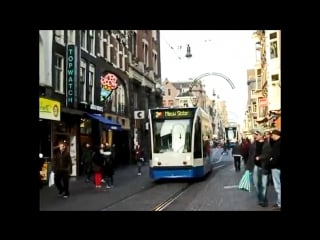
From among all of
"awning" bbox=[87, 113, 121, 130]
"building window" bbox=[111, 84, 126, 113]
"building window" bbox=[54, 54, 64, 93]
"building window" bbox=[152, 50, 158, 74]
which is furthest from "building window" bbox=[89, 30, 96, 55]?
"building window" bbox=[152, 50, 158, 74]

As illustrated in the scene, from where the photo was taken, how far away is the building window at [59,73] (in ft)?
73.8

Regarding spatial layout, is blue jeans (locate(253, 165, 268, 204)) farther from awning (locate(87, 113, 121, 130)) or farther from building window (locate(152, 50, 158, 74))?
building window (locate(152, 50, 158, 74))

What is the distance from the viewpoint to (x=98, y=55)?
2855 cm

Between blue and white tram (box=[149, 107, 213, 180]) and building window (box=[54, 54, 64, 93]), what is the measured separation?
14.1 ft

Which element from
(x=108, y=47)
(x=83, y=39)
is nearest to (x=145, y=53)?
(x=108, y=47)

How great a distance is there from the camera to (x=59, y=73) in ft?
74.9

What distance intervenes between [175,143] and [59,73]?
5.84m

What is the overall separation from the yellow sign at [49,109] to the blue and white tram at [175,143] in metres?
3.38

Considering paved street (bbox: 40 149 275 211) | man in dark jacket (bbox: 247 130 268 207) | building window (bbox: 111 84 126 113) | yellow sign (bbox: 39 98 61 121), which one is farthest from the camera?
building window (bbox: 111 84 126 113)

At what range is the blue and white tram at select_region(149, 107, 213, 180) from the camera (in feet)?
66.5

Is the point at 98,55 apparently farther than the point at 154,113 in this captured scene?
Yes
